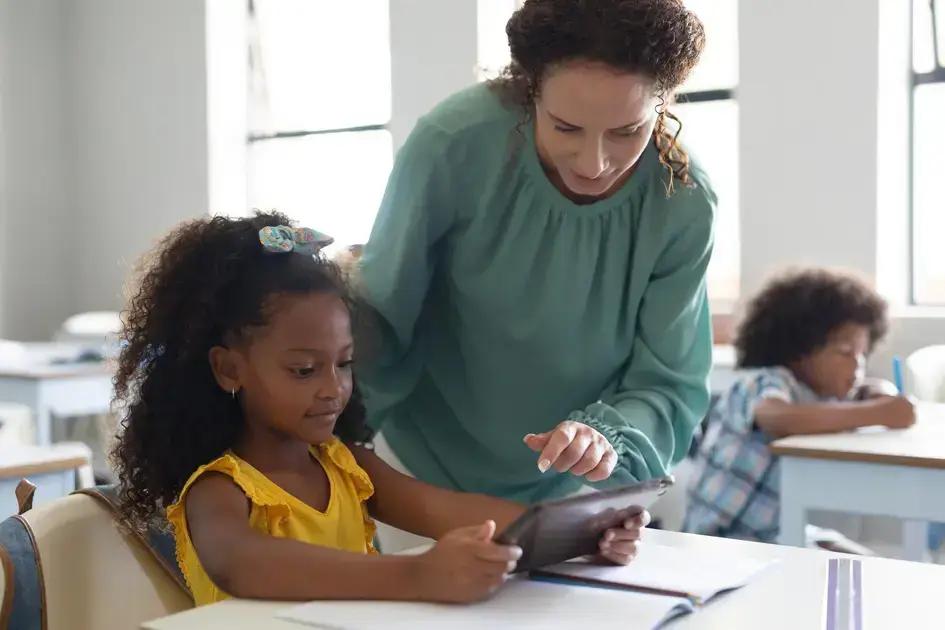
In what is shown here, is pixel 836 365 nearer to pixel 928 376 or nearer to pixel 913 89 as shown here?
pixel 928 376

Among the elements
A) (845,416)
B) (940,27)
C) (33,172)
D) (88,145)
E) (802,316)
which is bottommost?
(845,416)

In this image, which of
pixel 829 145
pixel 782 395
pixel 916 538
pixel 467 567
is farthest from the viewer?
pixel 829 145

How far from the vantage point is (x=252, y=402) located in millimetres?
1234

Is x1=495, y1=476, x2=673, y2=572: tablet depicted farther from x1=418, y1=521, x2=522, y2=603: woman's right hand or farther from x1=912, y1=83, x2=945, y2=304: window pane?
x1=912, y1=83, x2=945, y2=304: window pane

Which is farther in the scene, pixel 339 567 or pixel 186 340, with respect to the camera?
pixel 186 340

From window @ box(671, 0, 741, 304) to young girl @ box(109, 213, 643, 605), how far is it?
2.96m

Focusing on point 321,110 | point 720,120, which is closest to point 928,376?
point 720,120

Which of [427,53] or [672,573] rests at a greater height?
[427,53]

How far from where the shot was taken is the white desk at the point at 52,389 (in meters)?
3.89

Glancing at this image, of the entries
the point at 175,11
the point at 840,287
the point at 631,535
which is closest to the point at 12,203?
the point at 175,11

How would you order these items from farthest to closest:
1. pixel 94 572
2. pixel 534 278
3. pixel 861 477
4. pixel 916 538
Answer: pixel 916 538 → pixel 861 477 → pixel 534 278 → pixel 94 572

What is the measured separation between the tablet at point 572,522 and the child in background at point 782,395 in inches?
62.1

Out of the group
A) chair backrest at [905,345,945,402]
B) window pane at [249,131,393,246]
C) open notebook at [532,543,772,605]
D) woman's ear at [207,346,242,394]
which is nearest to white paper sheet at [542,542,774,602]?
open notebook at [532,543,772,605]

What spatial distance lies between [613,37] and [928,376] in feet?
7.47
